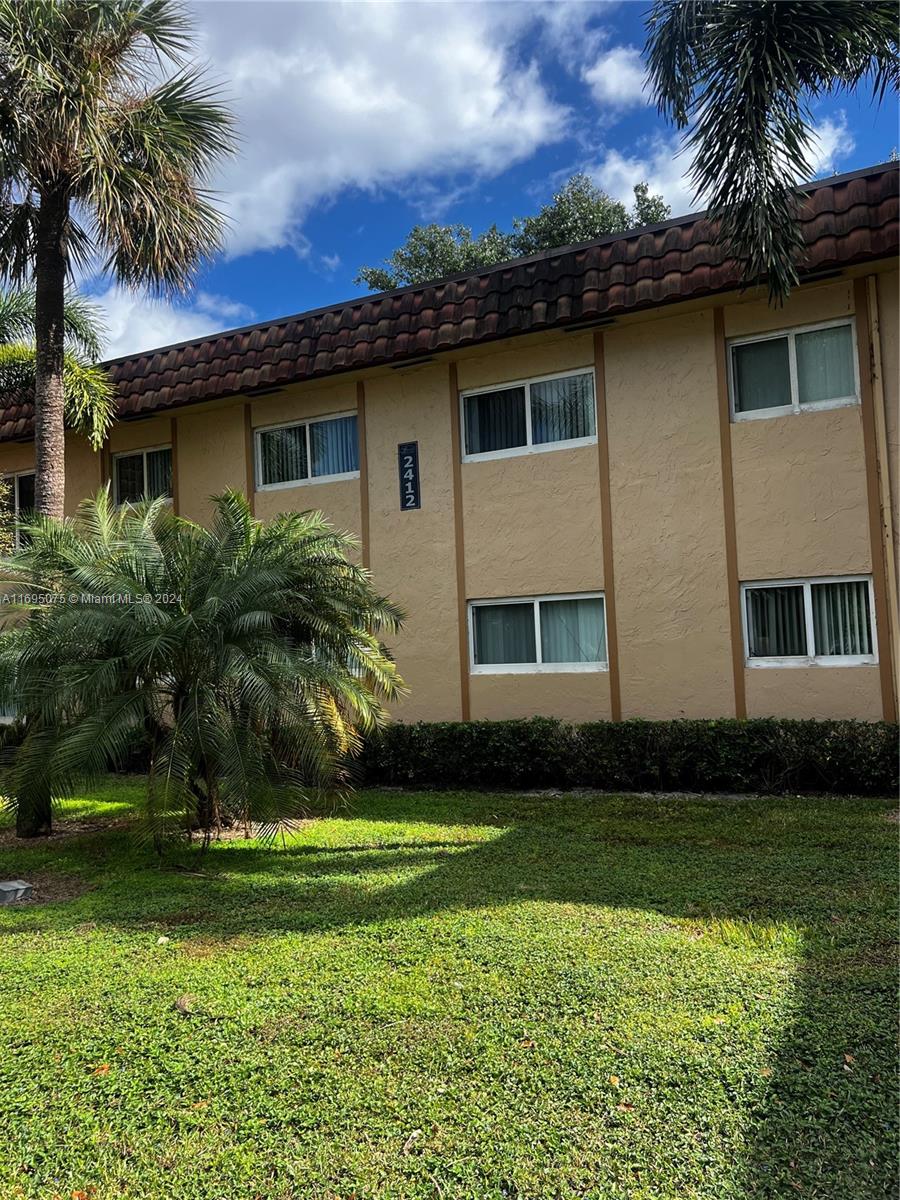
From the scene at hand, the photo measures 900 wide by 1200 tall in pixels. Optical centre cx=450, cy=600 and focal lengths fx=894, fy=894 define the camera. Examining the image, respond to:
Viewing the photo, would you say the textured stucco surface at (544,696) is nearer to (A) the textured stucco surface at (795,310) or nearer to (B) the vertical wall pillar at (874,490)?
(B) the vertical wall pillar at (874,490)

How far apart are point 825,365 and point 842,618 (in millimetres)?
2850

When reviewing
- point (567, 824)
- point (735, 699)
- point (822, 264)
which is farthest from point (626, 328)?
point (567, 824)

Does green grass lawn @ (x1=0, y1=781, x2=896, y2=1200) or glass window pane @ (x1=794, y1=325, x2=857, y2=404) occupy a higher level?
glass window pane @ (x1=794, y1=325, x2=857, y2=404)

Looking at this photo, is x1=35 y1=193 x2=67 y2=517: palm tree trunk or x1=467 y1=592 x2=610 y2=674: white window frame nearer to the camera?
x1=35 y1=193 x2=67 y2=517: palm tree trunk

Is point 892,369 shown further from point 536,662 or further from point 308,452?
point 308,452

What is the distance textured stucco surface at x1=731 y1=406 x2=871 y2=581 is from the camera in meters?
9.74

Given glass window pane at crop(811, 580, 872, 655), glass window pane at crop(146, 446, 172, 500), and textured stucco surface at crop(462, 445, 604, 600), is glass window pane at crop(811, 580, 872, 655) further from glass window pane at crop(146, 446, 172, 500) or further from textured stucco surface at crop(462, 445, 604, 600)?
glass window pane at crop(146, 446, 172, 500)

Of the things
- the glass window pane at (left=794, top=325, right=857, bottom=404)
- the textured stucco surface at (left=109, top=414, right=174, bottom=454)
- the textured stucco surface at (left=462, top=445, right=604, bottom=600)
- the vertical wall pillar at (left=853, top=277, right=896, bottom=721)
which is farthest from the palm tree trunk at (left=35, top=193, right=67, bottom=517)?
the vertical wall pillar at (left=853, top=277, right=896, bottom=721)

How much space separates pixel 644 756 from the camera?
396 inches

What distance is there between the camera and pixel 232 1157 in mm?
3125

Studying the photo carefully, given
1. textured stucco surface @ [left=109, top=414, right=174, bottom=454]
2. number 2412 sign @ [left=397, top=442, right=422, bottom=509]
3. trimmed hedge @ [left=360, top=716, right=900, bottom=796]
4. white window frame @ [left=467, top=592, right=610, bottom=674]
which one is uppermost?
textured stucco surface @ [left=109, top=414, right=174, bottom=454]

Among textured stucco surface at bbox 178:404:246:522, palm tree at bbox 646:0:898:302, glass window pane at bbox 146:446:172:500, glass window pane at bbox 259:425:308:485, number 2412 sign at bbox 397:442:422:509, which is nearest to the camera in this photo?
palm tree at bbox 646:0:898:302

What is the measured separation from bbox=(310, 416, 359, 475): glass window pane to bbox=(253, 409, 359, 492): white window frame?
0.16 ft

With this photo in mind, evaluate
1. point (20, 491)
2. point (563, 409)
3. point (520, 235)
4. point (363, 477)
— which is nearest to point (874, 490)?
point (563, 409)
